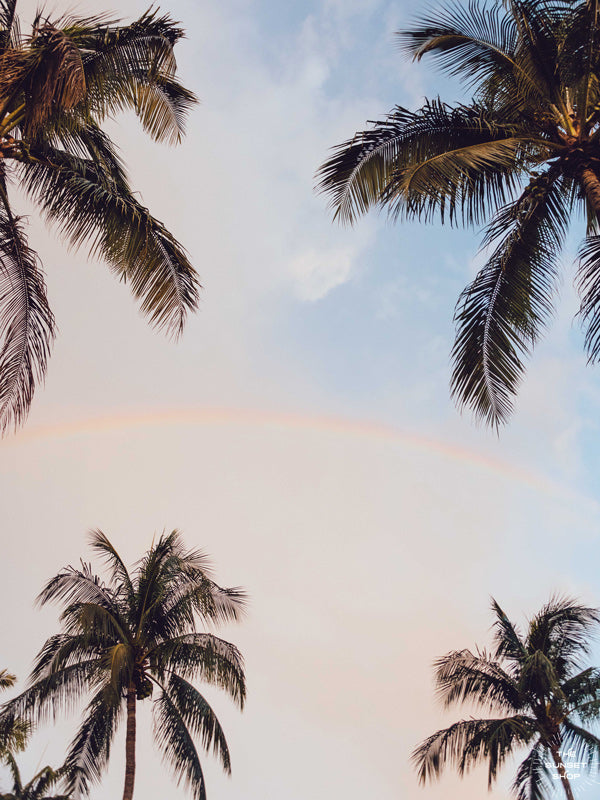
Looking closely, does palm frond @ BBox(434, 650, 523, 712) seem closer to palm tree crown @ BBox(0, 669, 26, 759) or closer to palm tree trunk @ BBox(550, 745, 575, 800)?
palm tree trunk @ BBox(550, 745, 575, 800)

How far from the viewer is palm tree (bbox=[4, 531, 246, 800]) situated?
16.4 m

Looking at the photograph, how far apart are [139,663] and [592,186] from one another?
14.2 metres

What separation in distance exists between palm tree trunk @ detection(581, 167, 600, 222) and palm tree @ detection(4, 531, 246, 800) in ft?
41.8

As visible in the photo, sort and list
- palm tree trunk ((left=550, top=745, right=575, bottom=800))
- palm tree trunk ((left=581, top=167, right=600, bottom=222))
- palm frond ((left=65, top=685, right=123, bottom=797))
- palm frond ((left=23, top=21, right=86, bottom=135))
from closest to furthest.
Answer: palm frond ((left=23, top=21, right=86, bottom=135)) < palm tree trunk ((left=581, top=167, right=600, bottom=222)) < palm frond ((left=65, top=685, right=123, bottom=797)) < palm tree trunk ((left=550, top=745, right=575, bottom=800))

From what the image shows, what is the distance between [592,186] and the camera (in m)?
7.75

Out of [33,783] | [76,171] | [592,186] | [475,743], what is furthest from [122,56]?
[475,743]

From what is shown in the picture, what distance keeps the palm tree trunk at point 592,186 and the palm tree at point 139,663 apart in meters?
12.8

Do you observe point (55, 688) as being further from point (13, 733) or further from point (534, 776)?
point (534, 776)

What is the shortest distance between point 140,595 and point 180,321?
34.5ft

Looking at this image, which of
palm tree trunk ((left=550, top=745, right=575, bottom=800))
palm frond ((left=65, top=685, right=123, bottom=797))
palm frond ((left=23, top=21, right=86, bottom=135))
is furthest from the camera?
palm tree trunk ((left=550, top=745, right=575, bottom=800))

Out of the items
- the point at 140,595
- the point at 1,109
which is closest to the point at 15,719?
the point at 140,595

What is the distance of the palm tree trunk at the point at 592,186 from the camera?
302 inches

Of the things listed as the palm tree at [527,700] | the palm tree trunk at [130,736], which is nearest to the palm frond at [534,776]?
the palm tree at [527,700]

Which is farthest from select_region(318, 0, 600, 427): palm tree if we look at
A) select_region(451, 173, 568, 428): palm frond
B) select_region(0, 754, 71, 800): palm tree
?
select_region(0, 754, 71, 800): palm tree
